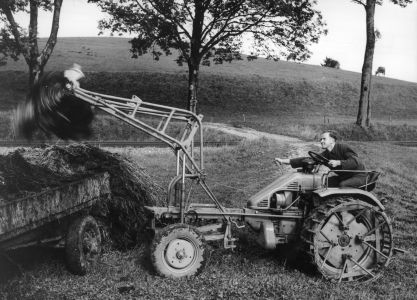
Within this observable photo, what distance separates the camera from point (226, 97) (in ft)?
143

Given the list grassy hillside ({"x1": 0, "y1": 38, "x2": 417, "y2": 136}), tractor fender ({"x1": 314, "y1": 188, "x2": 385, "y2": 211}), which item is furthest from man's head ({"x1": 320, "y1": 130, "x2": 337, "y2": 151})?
grassy hillside ({"x1": 0, "y1": 38, "x2": 417, "y2": 136})

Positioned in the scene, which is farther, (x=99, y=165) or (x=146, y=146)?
(x=146, y=146)

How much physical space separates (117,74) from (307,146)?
3271 cm

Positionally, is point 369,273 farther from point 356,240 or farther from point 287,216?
point 287,216

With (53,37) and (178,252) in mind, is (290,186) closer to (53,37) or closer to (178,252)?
(178,252)

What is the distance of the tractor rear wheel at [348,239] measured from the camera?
6.23 m

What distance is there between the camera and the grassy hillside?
39156mm

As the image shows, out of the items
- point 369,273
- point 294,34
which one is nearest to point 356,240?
point 369,273

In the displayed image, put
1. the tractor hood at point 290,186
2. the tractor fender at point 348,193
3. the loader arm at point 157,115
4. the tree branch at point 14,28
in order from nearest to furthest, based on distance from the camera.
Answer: the loader arm at point 157,115, the tractor fender at point 348,193, the tractor hood at point 290,186, the tree branch at point 14,28

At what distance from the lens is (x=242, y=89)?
1845 inches

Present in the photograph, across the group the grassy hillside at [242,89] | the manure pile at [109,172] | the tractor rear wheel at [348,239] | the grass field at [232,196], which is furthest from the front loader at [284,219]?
the grassy hillside at [242,89]

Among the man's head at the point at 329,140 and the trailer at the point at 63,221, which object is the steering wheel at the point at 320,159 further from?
the trailer at the point at 63,221

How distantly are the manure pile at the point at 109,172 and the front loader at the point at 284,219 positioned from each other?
0.61m

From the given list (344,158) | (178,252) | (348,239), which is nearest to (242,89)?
(344,158)
